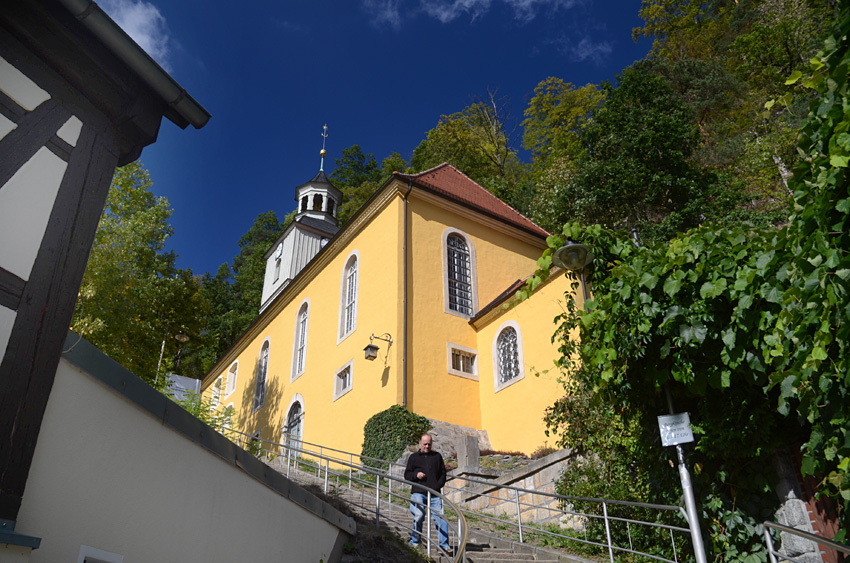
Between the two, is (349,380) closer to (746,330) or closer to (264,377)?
(264,377)

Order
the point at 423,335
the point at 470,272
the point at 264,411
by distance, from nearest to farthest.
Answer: the point at 423,335 → the point at 470,272 → the point at 264,411

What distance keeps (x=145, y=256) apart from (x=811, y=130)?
20.0 m

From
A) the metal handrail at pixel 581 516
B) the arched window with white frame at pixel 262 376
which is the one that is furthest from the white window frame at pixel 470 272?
the arched window with white frame at pixel 262 376

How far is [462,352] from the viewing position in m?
17.1

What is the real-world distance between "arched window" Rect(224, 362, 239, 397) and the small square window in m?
11.2

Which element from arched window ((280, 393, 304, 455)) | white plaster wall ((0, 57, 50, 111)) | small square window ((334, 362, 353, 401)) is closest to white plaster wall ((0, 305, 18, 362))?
white plaster wall ((0, 57, 50, 111))

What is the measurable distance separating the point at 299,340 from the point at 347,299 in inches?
151

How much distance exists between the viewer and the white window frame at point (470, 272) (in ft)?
57.1

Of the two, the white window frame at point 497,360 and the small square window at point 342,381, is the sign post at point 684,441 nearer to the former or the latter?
the white window frame at point 497,360

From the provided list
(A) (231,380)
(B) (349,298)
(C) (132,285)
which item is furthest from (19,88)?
(A) (231,380)

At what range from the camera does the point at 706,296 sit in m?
5.82

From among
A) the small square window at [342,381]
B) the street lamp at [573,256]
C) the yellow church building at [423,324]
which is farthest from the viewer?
the small square window at [342,381]

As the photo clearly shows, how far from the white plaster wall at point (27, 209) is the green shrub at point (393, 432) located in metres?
10.3

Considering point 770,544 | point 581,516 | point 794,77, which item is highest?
point 794,77
